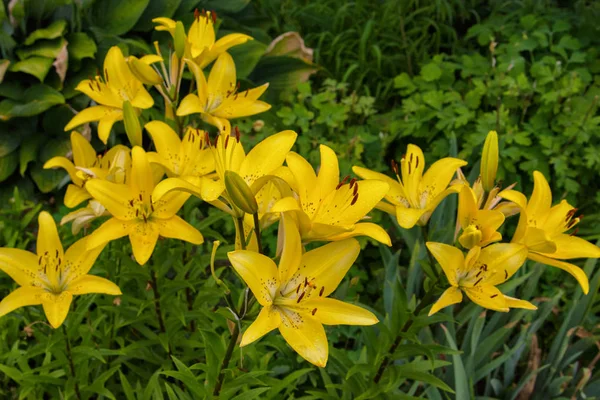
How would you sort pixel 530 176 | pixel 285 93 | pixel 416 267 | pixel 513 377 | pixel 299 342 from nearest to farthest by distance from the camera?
pixel 299 342, pixel 513 377, pixel 416 267, pixel 530 176, pixel 285 93

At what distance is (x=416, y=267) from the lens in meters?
Result: 1.95

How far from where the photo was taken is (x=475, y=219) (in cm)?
104

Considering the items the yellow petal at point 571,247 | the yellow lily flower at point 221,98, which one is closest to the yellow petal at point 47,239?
the yellow lily flower at point 221,98

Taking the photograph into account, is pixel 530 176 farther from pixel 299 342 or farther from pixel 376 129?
pixel 299 342

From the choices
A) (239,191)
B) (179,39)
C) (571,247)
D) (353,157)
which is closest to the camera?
(239,191)

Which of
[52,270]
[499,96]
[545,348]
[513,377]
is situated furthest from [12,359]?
[499,96]

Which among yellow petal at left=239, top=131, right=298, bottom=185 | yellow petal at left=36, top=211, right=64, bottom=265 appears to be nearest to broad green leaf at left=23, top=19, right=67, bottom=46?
yellow petal at left=36, top=211, right=64, bottom=265

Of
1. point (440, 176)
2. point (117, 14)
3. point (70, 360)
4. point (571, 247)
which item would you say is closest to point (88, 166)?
point (70, 360)

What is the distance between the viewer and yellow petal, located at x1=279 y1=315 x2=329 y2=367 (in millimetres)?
912

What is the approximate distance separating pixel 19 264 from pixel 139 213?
0.25 m

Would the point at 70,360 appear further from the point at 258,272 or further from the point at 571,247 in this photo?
the point at 571,247

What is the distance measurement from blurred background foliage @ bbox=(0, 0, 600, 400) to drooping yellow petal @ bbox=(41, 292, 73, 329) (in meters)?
0.15

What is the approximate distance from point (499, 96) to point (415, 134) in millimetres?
378

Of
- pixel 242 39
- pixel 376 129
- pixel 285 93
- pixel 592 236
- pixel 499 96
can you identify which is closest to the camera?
pixel 242 39
